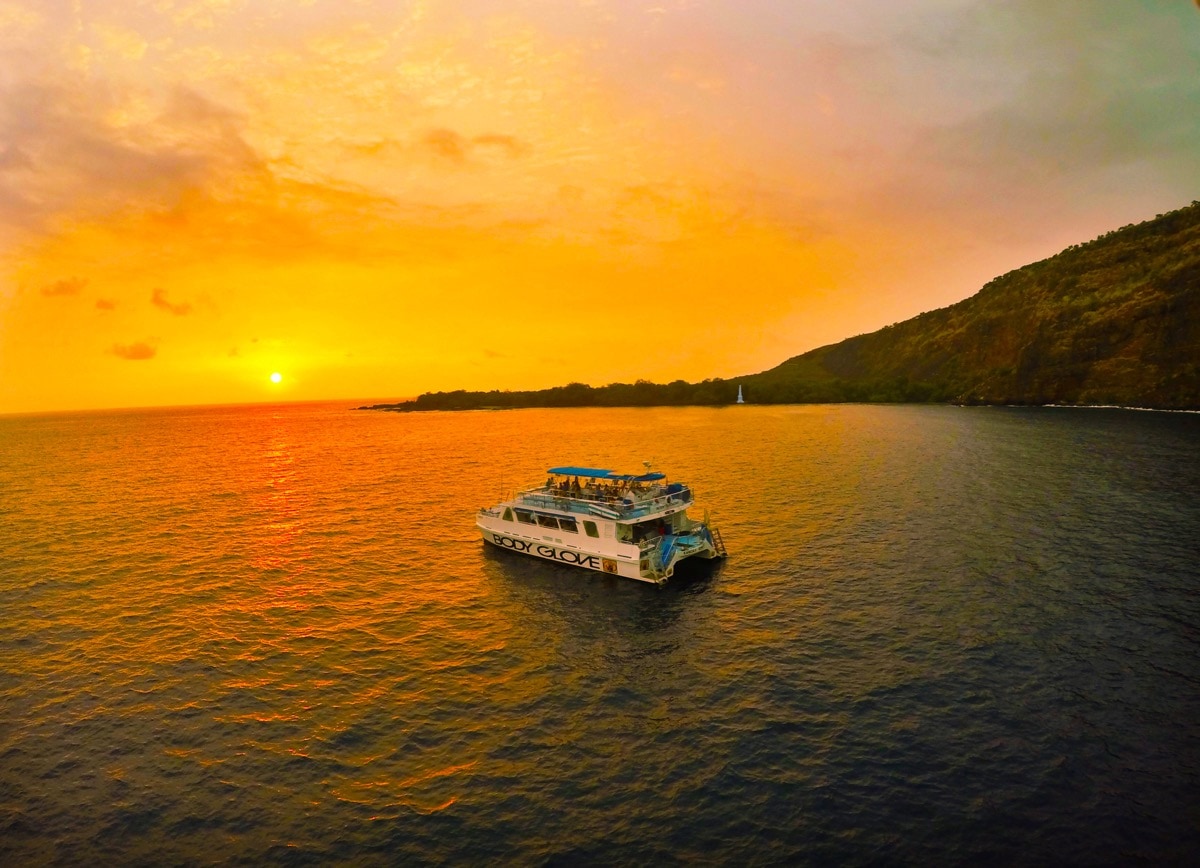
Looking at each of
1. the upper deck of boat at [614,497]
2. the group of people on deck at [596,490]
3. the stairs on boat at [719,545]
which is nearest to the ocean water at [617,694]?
the stairs on boat at [719,545]

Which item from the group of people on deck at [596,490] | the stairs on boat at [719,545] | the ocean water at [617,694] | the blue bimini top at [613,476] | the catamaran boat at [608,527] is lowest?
the ocean water at [617,694]

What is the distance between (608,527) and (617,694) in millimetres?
21666

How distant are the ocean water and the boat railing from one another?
6.62 meters

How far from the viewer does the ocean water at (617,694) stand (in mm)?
24312

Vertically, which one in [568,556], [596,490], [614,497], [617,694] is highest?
[596,490]

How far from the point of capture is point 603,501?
59.6 metres

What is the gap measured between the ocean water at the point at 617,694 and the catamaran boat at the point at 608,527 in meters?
2.25

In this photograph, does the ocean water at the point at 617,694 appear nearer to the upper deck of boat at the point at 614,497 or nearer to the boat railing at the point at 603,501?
the upper deck of boat at the point at 614,497

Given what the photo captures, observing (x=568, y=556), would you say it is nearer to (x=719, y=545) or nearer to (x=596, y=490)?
(x=596, y=490)

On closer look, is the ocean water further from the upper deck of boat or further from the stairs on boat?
the upper deck of boat

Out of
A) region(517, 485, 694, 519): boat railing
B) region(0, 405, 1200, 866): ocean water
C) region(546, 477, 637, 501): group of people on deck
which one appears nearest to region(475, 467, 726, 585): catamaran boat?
region(517, 485, 694, 519): boat railing

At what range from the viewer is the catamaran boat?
54.8 meters

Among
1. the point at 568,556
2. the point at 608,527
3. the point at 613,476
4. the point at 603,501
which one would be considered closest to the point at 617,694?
the point at 608,527

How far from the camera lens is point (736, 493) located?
293 feet
